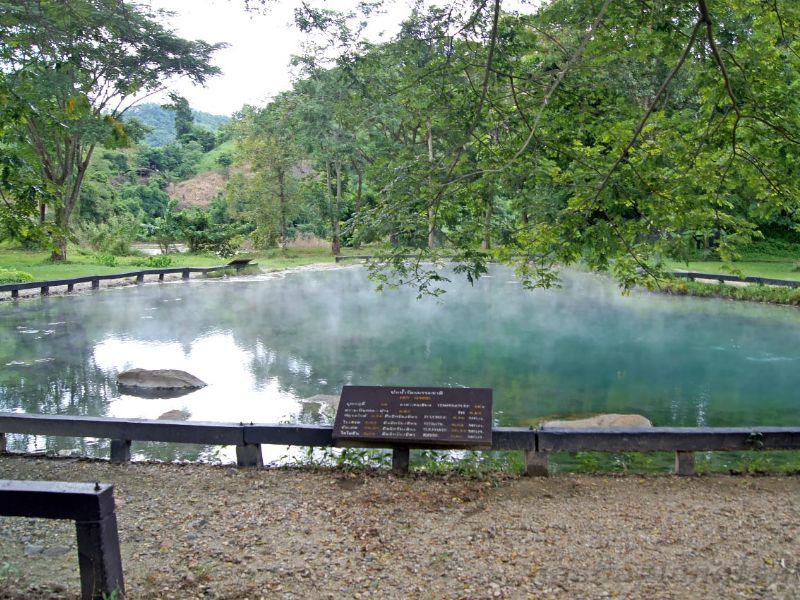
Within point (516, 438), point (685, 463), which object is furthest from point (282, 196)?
point (685, 463)

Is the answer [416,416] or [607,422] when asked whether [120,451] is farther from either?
[607,422]

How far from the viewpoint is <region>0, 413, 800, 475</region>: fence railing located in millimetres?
5355

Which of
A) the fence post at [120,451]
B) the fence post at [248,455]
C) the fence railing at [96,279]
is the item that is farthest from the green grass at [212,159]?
the fence post at [248,455]

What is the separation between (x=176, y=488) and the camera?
506cm

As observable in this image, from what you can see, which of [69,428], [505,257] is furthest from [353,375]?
[69,428]

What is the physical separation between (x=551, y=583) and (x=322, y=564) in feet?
4.02

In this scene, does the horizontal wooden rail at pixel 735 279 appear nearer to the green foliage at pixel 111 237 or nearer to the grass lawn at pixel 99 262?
the grass lawn at pixel 99 262

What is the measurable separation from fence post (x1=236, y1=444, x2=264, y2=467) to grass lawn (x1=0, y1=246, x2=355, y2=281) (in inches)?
746

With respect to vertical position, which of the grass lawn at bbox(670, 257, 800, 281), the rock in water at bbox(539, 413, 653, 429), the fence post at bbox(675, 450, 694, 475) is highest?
the fence post at bbox(675, 450, 694, 475)

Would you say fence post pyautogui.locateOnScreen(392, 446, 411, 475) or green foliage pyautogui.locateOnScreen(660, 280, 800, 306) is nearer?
fence post pyautogui.locateOnScreen(392, 446, 411, 475)

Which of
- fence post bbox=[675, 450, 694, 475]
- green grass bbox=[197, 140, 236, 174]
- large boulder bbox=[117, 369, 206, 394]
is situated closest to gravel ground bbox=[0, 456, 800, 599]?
fence post bbox=[675, 450, 694, 475]

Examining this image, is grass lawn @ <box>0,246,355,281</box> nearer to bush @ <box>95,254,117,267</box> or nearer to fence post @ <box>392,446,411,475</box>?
bush @ <box>95,254,117,267</box>

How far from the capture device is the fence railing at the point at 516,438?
5.36 m

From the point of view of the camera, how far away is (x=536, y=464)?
17.7 feet
